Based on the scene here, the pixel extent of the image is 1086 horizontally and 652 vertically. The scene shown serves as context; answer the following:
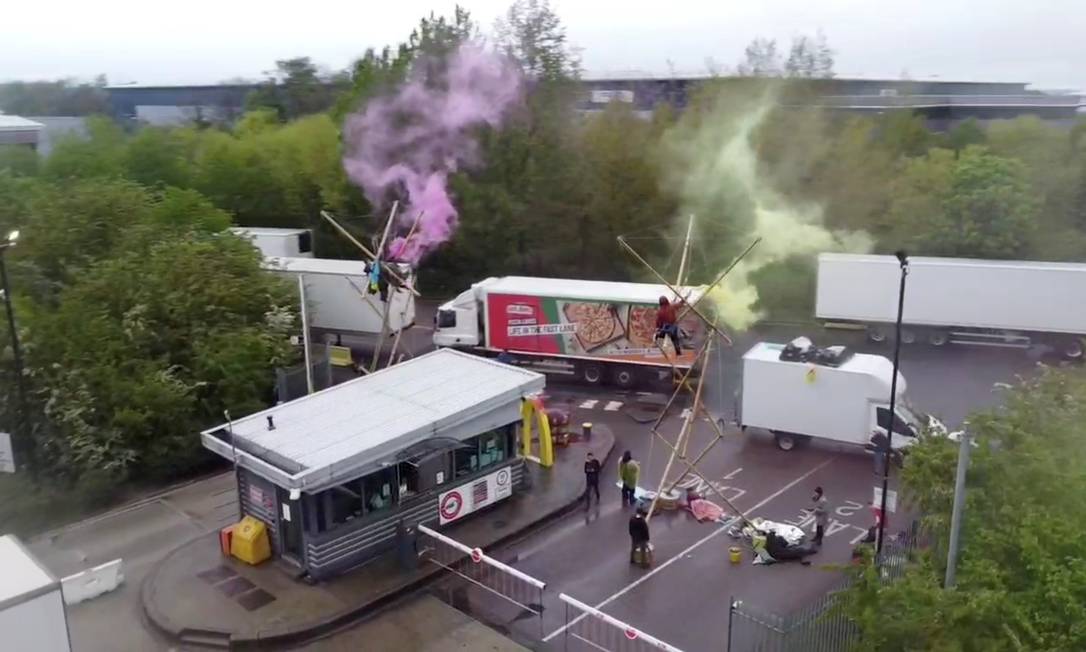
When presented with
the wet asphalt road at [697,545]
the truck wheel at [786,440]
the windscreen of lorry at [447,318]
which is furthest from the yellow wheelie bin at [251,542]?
the windscreen of lorry at [447,318]

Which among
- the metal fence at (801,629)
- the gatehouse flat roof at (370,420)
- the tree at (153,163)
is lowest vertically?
the metal fence at (801,629)

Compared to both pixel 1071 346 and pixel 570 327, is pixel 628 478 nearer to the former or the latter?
pixel 570 327

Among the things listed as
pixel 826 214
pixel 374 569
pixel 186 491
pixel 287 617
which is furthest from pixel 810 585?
pixel 826 214

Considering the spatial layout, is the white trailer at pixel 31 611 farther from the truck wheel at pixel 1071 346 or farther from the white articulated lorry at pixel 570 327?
the truck wheel at pixel 1071 346

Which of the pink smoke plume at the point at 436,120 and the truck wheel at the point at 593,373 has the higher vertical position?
the pink smoke plume at the point at 436,120

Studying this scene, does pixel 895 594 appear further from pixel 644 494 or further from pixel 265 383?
pixel 265 383

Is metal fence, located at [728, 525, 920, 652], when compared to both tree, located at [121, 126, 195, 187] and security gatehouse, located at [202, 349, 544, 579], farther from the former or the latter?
tree, located at [121, 126, 195, 187]
